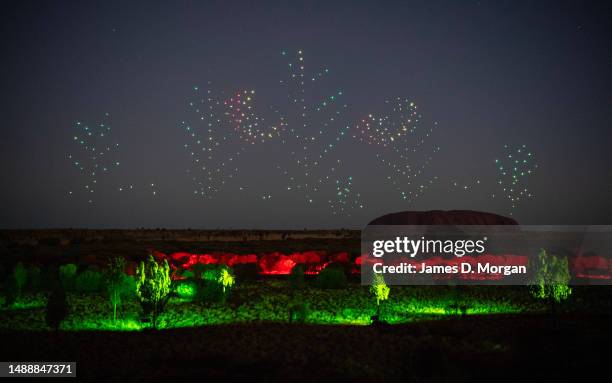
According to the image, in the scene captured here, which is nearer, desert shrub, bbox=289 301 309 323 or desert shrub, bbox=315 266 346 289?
desert shrub, bbox=289 301 309 323

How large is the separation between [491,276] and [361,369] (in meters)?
17.9

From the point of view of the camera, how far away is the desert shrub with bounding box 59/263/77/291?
19484 mm

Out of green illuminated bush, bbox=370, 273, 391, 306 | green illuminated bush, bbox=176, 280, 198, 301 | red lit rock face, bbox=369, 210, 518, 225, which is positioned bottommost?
green illuminated bush, bbox=176, 280, 198, 301

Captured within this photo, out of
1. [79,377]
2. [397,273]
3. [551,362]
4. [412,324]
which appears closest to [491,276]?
[397,273]

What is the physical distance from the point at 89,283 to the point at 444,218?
61236mm

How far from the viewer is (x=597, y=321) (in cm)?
1366

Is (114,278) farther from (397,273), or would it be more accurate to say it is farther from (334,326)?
(397,273)

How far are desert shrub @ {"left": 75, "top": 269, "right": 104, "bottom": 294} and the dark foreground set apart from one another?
7188 millimetres

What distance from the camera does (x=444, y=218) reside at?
7338 centimetres

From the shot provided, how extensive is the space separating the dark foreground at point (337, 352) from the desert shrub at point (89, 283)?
7.19m

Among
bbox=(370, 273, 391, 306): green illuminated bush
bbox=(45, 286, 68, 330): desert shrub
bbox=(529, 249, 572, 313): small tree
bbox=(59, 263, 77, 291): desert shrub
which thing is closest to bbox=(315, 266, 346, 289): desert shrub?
bbox=(370, 273, 391, 306): green illuminated bush

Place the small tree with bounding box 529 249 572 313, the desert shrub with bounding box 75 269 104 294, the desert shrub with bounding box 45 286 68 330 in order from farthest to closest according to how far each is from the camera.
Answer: the desert shrub with bounding box 75 269 104 294 → the small tree with bounding box 529 249 572 313 → the desert shrub with bounding box 45 286 68 330

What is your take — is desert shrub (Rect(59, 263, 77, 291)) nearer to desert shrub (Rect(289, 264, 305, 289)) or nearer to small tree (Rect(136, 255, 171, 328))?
small tree (Rect(136, 255, 171, 328))

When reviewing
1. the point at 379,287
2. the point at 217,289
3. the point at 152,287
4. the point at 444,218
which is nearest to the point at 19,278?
the point at 217,289
